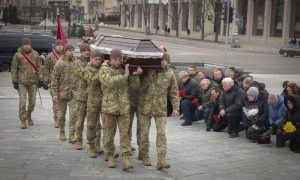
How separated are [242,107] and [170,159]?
2.73 meters

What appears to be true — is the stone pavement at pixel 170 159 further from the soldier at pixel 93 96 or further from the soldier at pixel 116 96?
the soldier at pixel 116 96

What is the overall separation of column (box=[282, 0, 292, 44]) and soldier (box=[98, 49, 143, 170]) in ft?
182

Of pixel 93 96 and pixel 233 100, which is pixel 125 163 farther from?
pixel 233 100

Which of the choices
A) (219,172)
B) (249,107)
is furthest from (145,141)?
(249,107)

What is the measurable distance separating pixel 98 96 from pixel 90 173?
1.33m

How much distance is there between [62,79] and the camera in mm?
10344

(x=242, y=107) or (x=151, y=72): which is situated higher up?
(x=151, y=72)

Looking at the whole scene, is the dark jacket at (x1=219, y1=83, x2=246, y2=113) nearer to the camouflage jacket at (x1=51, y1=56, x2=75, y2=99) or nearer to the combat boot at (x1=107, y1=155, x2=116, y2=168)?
the camouflage jacket at (x1=51, y1=56, x2=75, y2=99)

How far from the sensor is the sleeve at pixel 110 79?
7.98 meters

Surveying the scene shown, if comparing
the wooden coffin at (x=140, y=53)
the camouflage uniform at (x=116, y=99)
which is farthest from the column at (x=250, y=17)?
the camouflage uniform at (x=116, y=99)

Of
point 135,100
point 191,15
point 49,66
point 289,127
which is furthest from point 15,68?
point 191,15

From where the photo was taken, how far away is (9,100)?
16219 mm

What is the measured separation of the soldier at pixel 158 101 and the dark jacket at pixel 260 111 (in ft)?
9.86

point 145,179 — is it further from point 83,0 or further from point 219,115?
point 83,0
